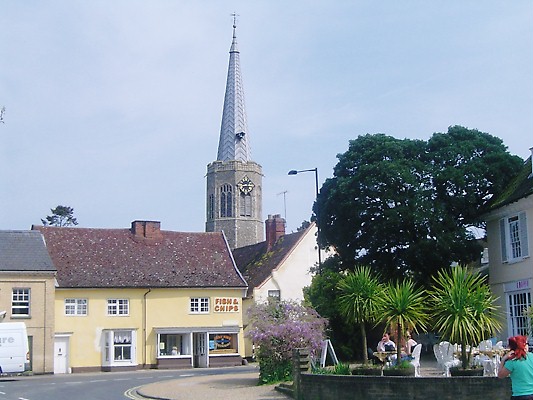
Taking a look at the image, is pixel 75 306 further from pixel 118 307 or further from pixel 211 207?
pixel 211 207

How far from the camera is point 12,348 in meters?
38.0

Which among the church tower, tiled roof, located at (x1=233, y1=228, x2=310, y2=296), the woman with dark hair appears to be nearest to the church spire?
the church tower

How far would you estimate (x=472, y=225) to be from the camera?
33.8 meters

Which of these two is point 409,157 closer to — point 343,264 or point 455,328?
point 343,264

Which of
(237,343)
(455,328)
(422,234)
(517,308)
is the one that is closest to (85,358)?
(237,343)

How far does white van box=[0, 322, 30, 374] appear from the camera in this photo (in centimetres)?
3788

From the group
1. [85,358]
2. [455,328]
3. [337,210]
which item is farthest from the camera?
[85,358]

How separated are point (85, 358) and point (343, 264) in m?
19.1

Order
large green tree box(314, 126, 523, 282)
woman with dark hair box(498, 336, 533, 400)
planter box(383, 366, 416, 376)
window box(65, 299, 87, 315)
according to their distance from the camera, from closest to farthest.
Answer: woman with dark hair box(498, 336, 533, 400), planter box(383, 366, 416, 376), large green tree box(314, 126, 523, 282), window box(65, 299, 87, 315)

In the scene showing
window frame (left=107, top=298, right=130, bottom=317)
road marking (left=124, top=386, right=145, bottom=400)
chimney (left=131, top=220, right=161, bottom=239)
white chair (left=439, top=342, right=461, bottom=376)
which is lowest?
road marking (left=124, top=386, right=145, bottom=400)

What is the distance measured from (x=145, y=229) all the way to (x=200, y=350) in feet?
30.8

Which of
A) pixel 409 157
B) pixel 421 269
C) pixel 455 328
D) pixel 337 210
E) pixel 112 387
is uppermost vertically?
pixel 409 157

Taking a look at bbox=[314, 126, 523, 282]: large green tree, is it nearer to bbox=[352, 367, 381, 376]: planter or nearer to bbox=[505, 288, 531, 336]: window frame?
bbox=[505, 288, 531, 336]: window frame

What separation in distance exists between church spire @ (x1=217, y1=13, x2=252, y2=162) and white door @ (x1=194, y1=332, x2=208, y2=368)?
222 ft
